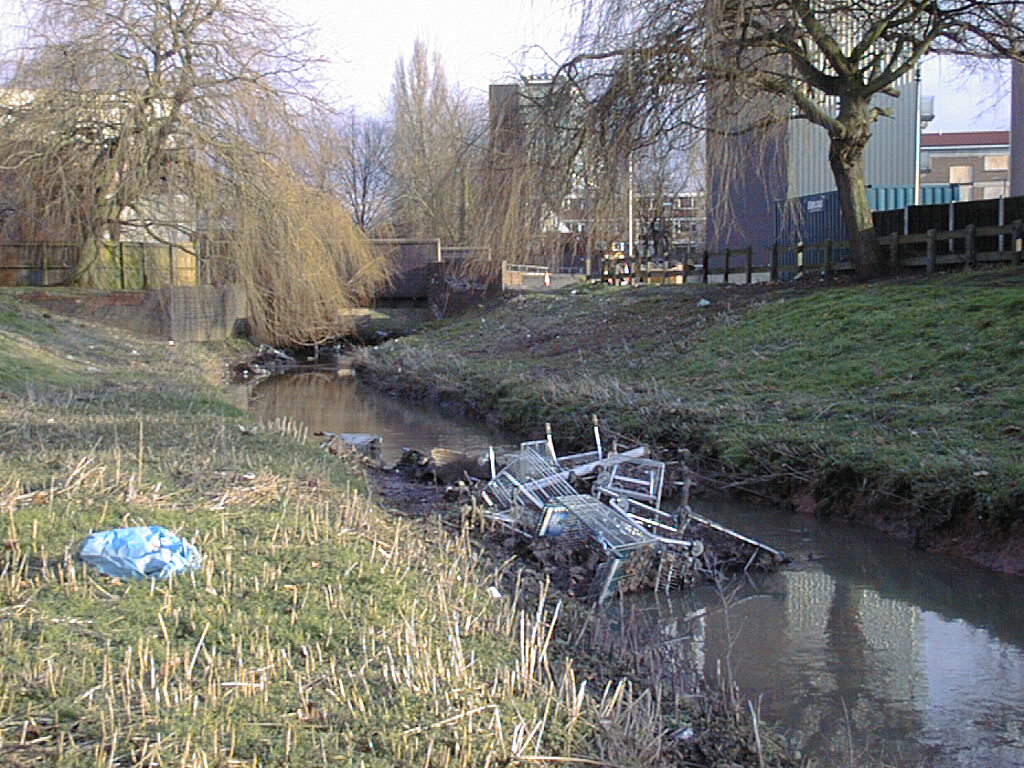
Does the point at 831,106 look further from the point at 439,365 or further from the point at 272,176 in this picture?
the point at 272,176

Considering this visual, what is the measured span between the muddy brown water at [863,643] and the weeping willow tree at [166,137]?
65.2ft

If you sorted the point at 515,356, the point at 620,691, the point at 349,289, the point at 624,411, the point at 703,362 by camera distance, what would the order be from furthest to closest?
the point at 349,289, the point at 515,356, the point at 703,362, the point at 624,411, the point at 620,691

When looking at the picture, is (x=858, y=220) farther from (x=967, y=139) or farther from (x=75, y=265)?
(x=967, y=139)

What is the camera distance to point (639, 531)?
941 centimetres

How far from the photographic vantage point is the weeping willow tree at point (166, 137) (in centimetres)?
2773

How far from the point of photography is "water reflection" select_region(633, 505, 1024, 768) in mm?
6559

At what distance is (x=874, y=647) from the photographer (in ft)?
27.1

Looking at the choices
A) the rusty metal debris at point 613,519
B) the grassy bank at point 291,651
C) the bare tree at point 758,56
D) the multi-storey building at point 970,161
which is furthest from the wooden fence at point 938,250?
the multi-storey building at point 970,161

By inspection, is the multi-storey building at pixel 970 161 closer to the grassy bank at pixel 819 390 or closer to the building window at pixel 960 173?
the building window at pixel 960 173

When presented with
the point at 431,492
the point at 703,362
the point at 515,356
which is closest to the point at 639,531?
the point at 431,492

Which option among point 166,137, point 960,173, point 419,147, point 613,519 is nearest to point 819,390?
point 613,519

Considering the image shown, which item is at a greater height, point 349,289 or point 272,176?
point 272,176

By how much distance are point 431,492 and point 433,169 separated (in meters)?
42.5

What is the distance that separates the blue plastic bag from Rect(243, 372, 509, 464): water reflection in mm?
9309
